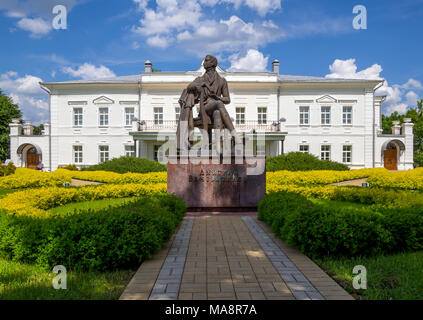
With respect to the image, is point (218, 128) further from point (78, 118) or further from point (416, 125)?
point (416, 125)

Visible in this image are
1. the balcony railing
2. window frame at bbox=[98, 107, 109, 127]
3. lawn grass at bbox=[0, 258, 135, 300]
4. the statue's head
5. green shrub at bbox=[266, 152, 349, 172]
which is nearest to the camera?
lawn grass at bbox=[0, 258, 135, 300]

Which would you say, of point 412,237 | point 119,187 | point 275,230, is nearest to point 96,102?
point 119,187

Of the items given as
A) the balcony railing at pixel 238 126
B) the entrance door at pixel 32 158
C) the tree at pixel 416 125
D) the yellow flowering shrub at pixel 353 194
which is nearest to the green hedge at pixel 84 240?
the yellow flowering shrub at pixel 353 194

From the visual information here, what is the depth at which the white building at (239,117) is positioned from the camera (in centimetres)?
2589

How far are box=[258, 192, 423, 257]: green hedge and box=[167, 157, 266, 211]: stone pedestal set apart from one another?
340 cm

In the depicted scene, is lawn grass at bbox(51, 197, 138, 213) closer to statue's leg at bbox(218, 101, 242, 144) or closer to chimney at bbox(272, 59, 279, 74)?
statue's leg at bbox(218, 101, 242, 144)

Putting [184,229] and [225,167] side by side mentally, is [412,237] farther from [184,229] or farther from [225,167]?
[225,167]

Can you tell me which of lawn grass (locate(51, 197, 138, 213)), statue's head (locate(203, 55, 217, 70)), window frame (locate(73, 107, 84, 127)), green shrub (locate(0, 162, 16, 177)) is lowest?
lawn grass (locate(51, 197, 138, 213))

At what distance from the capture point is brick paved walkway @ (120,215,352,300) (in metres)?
2.89

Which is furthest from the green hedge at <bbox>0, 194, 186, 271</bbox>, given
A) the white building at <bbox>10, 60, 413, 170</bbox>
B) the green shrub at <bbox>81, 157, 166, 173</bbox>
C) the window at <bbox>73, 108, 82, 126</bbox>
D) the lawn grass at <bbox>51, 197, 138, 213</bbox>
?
the window at <bbox>73, 108, 82, 126</bbox>

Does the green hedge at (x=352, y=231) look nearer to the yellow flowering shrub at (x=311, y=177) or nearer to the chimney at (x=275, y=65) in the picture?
the yellow flowering shrub at (x=311, y=177)

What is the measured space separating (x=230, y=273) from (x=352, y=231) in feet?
5.83

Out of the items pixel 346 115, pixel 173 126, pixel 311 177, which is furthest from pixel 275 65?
pixel 311 177
